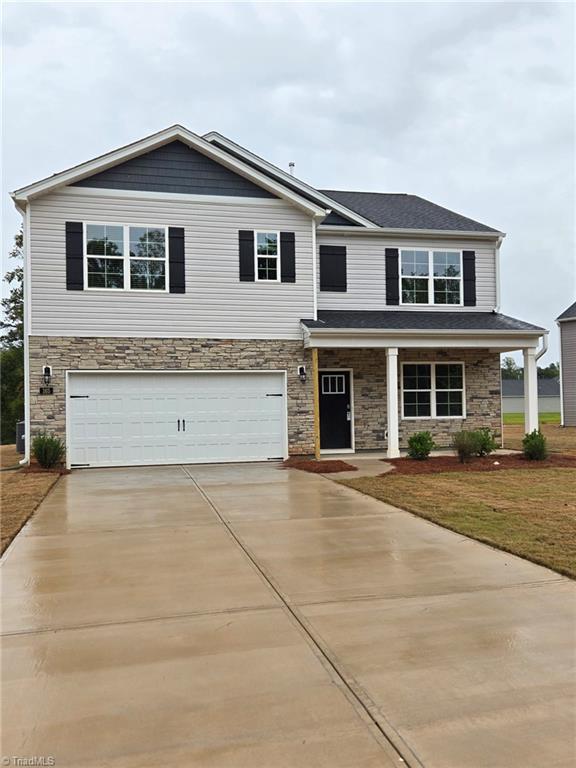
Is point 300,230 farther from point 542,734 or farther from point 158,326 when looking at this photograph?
point 542,734

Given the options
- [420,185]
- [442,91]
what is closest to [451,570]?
[442,91]

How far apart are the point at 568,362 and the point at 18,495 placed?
1070 inches

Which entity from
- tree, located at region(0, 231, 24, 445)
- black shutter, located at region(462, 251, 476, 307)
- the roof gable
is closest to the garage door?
the roof gable

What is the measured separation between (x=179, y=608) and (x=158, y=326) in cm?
1085

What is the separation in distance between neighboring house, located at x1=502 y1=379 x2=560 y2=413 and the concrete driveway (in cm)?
5198

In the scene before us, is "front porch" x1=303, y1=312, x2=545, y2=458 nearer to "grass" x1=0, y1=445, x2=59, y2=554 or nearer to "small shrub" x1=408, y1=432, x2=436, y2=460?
"small shrub" x1=408, y1=432, x2=436, y2=460

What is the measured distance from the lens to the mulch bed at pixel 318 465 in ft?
44.3

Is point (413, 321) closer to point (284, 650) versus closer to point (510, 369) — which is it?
point (284, 650)

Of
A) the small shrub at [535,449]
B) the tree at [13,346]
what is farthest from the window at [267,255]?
the tree at [13,346]

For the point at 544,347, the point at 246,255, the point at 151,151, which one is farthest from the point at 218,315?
the point at 544,347

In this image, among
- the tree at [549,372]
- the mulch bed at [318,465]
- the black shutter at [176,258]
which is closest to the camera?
the mulch bed at [318,465]

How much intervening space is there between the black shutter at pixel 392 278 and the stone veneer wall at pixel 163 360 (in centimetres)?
311

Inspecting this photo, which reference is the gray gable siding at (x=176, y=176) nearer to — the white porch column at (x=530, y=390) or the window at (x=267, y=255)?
the window at (x=267, y=255)

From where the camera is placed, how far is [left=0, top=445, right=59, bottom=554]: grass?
7.86 m
